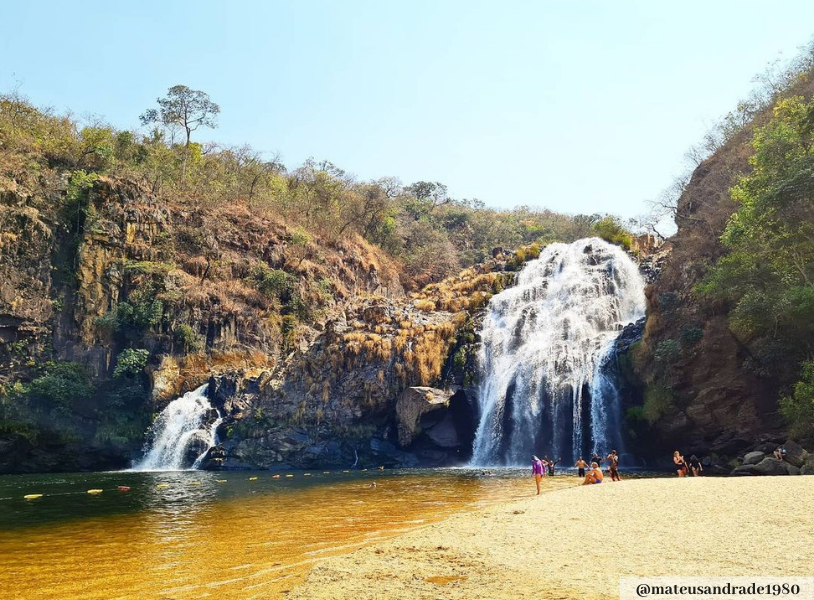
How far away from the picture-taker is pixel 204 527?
1456 cm

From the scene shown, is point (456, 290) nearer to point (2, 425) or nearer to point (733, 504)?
point (2, 425)

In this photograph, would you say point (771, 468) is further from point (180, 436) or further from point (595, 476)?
point (180, 436)

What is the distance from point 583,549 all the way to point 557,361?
2585cm

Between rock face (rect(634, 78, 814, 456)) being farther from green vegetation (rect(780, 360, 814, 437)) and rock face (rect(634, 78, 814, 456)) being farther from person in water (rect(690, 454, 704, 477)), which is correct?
person in water (rect(690, 454, 704, 477))

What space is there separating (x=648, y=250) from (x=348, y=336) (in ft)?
92.0

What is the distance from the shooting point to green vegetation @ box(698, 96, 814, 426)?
22391mm

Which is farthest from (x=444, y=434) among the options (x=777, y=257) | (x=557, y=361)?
(x=777, y=257)

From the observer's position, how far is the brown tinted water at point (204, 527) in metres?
9.47

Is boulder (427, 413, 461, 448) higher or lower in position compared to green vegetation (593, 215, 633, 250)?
lower

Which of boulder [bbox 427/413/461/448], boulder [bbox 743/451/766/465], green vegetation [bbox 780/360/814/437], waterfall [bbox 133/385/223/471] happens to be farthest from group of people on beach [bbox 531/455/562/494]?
waterfall [bbox 133/385/223/471]

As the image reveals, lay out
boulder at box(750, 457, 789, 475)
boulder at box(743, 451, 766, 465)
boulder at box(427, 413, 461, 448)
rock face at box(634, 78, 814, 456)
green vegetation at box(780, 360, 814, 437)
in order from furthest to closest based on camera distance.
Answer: boulder at box(427, 413, 461, 448) < rock face at box(634, 78, 814, 456) < boulder at box(743, 451, 766, 465) < green vegetation at box(780, 360, 814, 437) < boulder at box(750, 457, 789, 475)

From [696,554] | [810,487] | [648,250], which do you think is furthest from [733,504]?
[648,250]

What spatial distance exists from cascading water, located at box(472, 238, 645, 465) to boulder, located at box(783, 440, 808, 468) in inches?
406

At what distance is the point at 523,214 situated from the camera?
311ft
